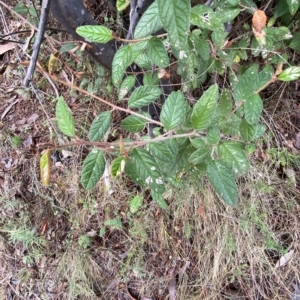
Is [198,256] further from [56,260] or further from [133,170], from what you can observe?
[133,170]

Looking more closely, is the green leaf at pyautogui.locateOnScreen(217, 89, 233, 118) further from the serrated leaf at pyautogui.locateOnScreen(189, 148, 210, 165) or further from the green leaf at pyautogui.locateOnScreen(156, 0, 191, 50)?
the green leaf at pyautogui.locateOnScreen(156, 0, 191, 50)

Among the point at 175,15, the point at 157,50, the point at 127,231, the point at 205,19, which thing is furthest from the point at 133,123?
the point at 127,231

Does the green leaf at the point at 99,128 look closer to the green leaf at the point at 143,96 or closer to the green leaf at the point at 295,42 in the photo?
the green leaf at the point at 143,96

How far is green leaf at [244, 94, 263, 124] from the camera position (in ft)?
2.48

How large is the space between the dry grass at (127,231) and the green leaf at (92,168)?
2.62 feet

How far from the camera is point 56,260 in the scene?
193 cm

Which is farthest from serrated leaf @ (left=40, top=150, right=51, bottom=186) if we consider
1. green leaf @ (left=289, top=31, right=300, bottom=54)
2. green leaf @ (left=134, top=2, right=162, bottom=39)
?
green leaf @ (left=289, top=31, right=300, bottom=54)

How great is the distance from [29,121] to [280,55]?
4.47ft

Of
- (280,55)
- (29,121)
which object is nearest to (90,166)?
(280,55)

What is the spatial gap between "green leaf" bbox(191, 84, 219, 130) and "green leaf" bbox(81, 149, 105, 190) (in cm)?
22

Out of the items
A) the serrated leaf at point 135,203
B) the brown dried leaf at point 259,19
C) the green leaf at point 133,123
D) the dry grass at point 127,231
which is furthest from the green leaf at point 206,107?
the serrated leaf at point 135,203

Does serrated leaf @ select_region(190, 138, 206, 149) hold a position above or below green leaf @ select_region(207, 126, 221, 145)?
below

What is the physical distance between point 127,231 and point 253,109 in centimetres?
120

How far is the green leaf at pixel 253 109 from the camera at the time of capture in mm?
757
